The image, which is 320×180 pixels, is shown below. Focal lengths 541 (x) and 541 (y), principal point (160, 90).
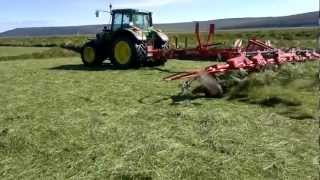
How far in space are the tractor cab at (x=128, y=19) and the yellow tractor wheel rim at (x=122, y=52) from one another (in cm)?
70

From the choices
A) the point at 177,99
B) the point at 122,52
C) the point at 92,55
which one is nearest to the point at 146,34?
the point at 122,52

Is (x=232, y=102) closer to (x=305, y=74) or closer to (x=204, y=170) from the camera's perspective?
(x=305, y=74)

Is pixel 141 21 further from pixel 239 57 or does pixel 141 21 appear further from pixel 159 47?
pixel 239 57

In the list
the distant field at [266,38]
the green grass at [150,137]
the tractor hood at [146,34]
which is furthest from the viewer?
the distant field at [266,38]

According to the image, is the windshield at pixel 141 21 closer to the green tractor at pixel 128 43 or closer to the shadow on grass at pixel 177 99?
the green tractor at pixel 128 43

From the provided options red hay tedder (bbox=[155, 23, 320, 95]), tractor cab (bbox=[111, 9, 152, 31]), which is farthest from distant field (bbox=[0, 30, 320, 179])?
tractor cab (bbox=[111, 9, 152, 31])

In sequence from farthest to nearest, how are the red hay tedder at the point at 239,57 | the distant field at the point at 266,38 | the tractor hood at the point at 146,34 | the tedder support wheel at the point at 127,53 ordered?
the distant field at the point at 266,38, the tractor hood at the point at 146,34, the tedder support wheel at the point at 127,53, the red hay tedder at the point at 239,57

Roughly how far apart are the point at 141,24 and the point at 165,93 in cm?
721

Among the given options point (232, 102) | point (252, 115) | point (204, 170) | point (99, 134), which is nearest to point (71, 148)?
point (99, 134)

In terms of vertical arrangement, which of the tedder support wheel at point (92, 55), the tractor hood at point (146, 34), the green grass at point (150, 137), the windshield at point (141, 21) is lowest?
the green grass at point (150, 137)

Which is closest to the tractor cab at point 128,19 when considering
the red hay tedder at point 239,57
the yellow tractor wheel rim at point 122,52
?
the yellow tractor wheel rim at point 122,52

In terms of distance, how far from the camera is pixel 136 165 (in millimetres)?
5512

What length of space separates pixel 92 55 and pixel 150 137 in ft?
37.6

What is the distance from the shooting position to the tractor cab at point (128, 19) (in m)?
16.9
